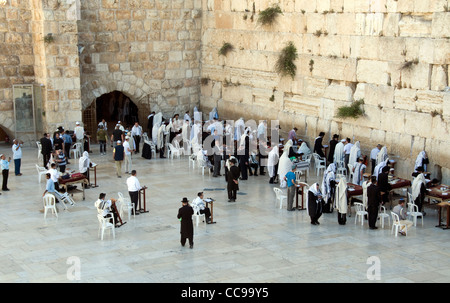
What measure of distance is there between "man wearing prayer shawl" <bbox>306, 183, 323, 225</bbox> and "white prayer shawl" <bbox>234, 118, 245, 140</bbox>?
27.5 ft

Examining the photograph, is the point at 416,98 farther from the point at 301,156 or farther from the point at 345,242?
the point at 345,242

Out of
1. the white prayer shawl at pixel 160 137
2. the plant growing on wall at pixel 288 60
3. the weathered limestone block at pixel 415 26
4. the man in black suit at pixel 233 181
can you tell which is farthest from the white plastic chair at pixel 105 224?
the plant growing on wall at pixel 288 60

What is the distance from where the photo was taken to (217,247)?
13438 mm

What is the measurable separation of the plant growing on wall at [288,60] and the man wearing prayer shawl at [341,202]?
7464 millimetres

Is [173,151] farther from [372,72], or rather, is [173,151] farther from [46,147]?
[372,72]

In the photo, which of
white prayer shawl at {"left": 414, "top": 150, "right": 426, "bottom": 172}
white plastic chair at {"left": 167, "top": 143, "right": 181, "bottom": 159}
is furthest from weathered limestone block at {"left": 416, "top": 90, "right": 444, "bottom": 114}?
white plastic chair at {"left": 167, "top": 143, "right": 181, "bottom": 159}

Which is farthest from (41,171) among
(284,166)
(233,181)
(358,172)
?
(358,172)

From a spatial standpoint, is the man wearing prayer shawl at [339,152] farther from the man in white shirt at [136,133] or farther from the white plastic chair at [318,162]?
the man in white shirt at [136,133]

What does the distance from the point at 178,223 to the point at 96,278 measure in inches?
138

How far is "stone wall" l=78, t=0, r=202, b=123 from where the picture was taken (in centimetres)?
2433

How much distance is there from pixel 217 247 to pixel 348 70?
848 centimetres

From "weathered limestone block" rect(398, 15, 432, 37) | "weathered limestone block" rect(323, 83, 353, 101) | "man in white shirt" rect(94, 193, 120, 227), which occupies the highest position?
"weathered limestone block" rect(398, 15, 432, 37)

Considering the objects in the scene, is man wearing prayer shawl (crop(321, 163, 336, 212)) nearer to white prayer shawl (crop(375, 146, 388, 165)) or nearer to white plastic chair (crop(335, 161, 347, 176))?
white prayer shawl (crop(375, 146, 388, 165))
